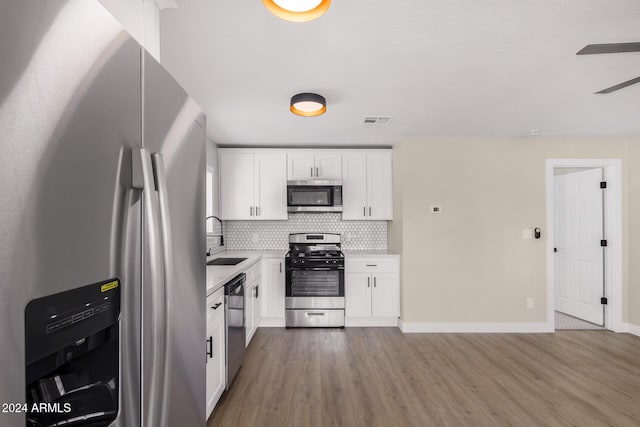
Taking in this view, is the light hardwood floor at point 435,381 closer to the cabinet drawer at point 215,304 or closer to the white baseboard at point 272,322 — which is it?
the white baseboard at point 272,322

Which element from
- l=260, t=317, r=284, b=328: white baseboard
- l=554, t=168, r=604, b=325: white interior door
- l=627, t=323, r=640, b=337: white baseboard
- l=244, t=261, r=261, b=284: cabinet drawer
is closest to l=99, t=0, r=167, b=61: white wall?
l=244, t=261, r=261, b=284: cabinet drawer

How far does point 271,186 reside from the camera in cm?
428

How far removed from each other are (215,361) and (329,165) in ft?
9.30

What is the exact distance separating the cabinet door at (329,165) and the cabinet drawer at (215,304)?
2.39 m

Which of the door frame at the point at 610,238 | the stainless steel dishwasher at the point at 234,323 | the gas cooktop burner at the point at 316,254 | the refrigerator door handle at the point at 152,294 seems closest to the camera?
the refrigerator door handle at the point at 152,294

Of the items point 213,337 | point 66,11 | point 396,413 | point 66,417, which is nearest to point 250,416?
point 213,337

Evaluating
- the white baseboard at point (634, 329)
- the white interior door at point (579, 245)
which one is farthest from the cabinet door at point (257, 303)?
the white baseboard at point (634, 329)

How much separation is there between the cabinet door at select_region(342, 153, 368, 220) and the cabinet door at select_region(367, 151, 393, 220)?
2.7 inches

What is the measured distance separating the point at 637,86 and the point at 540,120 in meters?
0.81

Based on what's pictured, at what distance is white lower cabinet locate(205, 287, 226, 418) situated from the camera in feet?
6.64

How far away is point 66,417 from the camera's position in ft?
1.72

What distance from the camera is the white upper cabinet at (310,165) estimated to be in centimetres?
426

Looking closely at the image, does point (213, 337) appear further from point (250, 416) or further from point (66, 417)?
point (66, 417)

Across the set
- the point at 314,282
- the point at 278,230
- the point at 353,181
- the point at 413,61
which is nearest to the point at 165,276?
the point at 413,61
